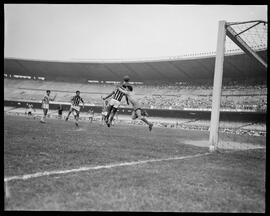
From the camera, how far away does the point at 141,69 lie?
49.6 m

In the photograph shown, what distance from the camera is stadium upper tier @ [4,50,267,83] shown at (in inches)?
1589

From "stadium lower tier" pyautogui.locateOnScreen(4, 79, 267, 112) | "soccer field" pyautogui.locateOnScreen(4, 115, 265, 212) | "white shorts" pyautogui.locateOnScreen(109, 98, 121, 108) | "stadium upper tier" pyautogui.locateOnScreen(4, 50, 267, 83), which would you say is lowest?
"soccer field" pyautogui.locateOnScreen(4, 115, 265, 212)

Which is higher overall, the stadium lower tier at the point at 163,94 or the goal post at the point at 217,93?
the stadium lower tier at the point at 163,94

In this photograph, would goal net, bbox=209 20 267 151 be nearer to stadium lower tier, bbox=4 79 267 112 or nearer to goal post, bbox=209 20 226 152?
stadium lower tier, bbox=4 79 267 112

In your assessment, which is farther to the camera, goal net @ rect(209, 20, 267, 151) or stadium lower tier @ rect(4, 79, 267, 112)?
stadium lower tier @ rect(4, 79, 267, 112)

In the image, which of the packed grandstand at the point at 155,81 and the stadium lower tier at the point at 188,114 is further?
the packed grandstand at the point at 155,81

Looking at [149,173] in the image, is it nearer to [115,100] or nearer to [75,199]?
[75,199]

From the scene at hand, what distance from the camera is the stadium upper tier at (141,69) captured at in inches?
1589

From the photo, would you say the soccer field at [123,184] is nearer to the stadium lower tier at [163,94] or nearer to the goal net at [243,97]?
the goal net at [243,97]

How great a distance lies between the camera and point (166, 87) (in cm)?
5044

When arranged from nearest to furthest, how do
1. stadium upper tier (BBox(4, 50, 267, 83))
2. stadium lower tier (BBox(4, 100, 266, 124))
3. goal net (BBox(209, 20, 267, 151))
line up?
1. goal net (BBox(209, 20, 267, 151))
2. stadium lower tier (BBox(4, 100, 266, 124))
3. stadium upper tier (BBox(4, 50, 267, 83))

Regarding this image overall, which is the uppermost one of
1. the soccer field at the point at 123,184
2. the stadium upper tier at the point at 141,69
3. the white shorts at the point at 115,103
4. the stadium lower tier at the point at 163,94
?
the stadium upper tier at the point at 141,69

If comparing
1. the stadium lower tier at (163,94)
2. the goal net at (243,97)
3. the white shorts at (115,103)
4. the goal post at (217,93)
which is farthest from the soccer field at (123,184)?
the stadium lower tier at (163,94)

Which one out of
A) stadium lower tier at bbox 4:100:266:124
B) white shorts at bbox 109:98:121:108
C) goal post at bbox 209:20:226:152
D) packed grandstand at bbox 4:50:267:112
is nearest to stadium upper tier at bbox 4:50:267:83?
packed grandstand at bbox 4:50:267:112
